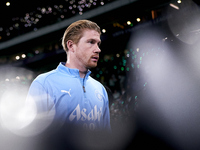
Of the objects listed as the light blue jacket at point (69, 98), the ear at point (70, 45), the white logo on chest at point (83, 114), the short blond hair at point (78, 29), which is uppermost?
the short blond hair at point (78, 29)

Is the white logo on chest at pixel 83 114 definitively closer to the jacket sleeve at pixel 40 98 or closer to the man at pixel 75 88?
the man at pixel 75 88

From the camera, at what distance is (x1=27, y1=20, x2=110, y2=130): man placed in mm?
1279

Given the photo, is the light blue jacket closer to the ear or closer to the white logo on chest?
the white logo on chest

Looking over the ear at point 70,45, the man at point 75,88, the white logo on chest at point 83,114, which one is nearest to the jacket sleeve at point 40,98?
the man at point 75,88

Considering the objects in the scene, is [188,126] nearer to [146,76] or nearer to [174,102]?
[174,102]

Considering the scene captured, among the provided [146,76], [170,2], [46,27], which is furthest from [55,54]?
[146,76]

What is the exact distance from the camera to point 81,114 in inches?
52.2

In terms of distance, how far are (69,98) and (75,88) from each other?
3.6 inches

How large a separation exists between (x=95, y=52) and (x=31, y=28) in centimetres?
1096

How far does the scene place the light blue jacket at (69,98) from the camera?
4.18ft

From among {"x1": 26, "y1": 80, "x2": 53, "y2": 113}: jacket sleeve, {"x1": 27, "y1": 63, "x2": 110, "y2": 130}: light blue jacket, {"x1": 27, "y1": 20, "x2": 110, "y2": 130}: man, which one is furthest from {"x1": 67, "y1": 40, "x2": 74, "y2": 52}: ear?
{"x1": 26, "y1": 80, "x2": 53, "y2": 113}: jacket sleeve

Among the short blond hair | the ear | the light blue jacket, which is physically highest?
the short blond hair

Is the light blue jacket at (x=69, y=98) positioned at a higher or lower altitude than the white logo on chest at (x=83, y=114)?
higher

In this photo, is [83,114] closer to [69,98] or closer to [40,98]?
[69,98]
